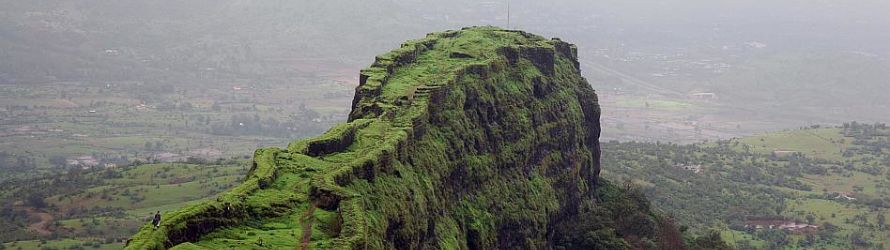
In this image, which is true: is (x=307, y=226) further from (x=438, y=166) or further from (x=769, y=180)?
(x=769, y=180)

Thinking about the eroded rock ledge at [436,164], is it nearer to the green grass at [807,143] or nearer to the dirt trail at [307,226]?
the dirt trail at [307,226]

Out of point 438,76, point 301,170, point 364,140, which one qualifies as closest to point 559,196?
point 438,76

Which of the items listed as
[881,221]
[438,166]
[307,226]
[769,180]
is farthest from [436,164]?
[769,180]

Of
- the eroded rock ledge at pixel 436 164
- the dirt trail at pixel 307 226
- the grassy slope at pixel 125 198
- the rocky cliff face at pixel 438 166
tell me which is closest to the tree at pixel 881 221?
the rocky cliff face at pixel 438 166

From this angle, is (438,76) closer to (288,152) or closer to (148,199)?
(288,152)

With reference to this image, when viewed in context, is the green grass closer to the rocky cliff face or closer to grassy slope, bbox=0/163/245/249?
grassy slope, bbox=0/163/245/249

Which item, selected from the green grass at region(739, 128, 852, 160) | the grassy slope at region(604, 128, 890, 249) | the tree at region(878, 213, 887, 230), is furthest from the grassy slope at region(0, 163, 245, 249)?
the green grass at region(739, 128, 852, 160)
